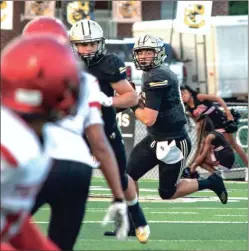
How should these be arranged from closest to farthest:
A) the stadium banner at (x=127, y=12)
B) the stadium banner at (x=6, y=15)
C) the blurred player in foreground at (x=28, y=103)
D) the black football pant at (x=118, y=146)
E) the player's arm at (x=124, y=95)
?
the blurred player in foreground at (x=28, y=103), the player's arm at (x=124, y=95), the black football pant at (x=118, y=146), the stadium banner at (x=6, y=15), the stadium banner at (x=127, y=12)

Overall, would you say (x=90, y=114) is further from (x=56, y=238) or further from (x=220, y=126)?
(x=220, y=126)

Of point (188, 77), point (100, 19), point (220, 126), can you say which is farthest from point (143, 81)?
point (100, 19)

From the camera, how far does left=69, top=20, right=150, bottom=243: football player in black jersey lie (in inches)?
309

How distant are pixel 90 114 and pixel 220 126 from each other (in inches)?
398

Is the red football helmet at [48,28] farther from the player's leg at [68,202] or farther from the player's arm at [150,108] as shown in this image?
the player's arm at [150,108]

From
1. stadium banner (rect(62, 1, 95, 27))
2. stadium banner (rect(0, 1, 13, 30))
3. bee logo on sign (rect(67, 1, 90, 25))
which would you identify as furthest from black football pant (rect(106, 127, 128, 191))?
bee logo on sign (rect(67, 1, 90, 25))

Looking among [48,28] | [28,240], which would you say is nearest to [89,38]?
[48,28]

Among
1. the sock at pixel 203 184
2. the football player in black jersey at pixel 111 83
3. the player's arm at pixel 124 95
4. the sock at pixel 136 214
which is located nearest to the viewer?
the player's arm at pixel 124 95

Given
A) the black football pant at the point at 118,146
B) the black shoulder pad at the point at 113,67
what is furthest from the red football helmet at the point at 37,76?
the black football pant at the point at 118,146

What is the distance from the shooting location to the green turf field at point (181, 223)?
8.40 meters

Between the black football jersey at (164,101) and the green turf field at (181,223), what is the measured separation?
837 millimetres

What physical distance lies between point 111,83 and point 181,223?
2.55m

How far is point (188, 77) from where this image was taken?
28.8 meters

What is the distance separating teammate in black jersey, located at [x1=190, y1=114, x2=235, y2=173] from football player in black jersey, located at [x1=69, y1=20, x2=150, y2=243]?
275 inches
